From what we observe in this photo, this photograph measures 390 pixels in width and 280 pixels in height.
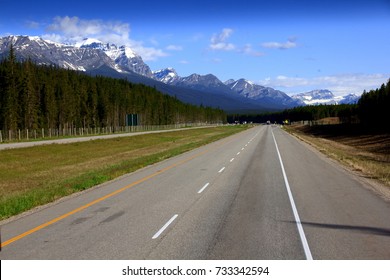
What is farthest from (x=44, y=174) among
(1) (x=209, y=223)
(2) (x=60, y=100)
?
(2) (x=60, y=100)

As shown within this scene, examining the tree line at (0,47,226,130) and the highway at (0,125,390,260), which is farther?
the tree line at (0,47,226,130)

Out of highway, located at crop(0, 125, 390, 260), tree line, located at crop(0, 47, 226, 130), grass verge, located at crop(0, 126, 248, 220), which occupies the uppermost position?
tree line, located at crop(0, 47, 226, 130)

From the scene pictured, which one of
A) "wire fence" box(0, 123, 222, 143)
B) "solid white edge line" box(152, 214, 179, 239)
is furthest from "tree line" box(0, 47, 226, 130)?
"solid white edge line" box(152, 214, 179, 239)

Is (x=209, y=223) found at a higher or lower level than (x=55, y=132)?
higher

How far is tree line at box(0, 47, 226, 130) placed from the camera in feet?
277

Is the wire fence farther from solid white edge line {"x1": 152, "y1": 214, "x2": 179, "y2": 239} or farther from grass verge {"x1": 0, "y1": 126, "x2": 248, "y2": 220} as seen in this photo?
solid white edge line {"x1": 152, "y1": 214, "x2": 179, "y2": 239}

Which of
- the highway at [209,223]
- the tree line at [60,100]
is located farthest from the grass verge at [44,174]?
the tree line at [60,100]

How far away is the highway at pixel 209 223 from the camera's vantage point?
26.5 ft

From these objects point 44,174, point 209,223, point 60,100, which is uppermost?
point 60,100

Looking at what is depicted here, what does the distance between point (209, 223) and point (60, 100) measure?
101824 millimetres

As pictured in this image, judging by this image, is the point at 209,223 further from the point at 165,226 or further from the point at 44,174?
the point at 44,174

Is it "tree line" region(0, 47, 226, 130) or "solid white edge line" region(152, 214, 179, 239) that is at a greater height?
"tree line" region(0, 47, 226, 130)

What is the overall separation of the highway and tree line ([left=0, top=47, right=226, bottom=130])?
231ft

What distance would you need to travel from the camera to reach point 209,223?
10.5 m
